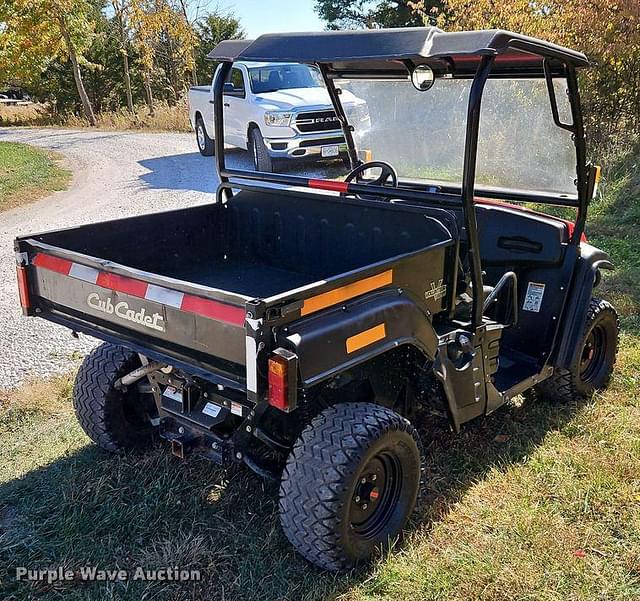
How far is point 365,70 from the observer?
13.3 feet

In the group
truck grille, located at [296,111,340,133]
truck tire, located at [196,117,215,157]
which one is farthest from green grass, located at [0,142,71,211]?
truck grille, located at [296,111,340,133]

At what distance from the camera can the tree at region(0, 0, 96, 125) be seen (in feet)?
67.1

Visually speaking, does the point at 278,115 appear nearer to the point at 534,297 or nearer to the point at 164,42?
the point at 534,297

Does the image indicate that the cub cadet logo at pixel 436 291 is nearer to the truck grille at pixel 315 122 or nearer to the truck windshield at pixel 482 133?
the truck windshield at pixel 482 133

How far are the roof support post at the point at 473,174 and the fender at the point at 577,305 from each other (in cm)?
87

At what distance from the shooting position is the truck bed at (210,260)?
255cm

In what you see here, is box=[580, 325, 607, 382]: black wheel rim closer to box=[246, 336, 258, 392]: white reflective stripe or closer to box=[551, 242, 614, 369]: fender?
box=[551, 242, 614, 369]: fender

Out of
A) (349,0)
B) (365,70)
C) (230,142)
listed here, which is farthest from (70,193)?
(349,0)

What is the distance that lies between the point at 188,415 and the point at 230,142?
933 cm

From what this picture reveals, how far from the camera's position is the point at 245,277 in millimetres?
3852

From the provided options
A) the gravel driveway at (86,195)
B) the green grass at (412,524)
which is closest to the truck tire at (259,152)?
the gravel driveway at (86,195)

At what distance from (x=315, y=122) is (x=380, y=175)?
6682 millimetres

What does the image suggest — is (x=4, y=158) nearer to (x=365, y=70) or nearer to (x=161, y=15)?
(x=161, y=15)

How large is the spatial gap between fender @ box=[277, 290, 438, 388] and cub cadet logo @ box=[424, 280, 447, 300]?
0.15 metres
